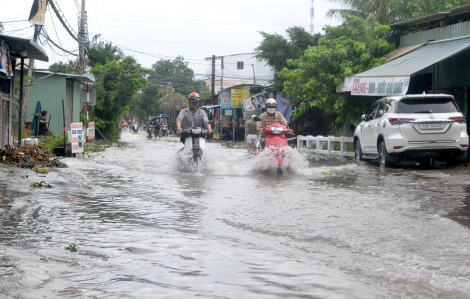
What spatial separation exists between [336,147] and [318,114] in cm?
903

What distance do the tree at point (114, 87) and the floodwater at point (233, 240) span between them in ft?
100

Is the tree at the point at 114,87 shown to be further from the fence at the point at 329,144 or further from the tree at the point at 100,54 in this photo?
the fence at the point at 329,144

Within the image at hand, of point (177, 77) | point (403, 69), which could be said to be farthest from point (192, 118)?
point (177, 77)

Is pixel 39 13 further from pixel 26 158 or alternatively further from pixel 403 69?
pixel 403 69

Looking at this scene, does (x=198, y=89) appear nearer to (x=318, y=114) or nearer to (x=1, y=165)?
(x=318, y=114)

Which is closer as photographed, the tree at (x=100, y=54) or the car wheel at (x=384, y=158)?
the car wheel at (x=384, y=158)

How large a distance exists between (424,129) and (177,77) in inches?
3336

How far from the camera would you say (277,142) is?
468 inches

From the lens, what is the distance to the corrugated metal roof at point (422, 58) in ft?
45.8

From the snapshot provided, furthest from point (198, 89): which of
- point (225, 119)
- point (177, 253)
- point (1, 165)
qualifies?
point (177, 253)

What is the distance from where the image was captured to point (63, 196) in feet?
26.2

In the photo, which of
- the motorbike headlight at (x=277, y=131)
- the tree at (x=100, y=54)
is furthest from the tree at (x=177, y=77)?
the motorbike headlight at (x=277, y=131)

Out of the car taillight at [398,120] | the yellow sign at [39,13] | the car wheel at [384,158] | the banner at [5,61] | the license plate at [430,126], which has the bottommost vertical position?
the car wheel at [384,158]

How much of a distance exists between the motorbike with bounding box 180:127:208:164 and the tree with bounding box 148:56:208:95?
79.2 metres
